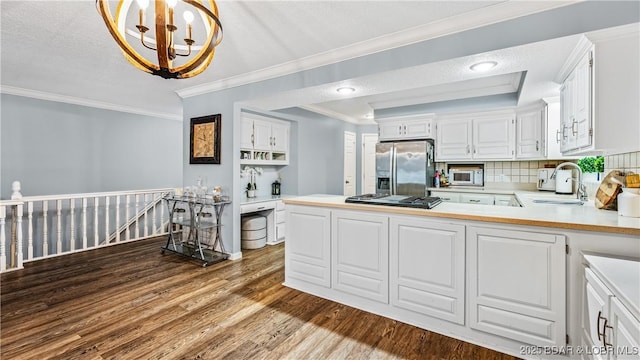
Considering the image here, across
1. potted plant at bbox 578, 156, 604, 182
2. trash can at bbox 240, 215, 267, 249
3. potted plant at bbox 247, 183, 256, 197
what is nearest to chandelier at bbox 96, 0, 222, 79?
trash can at bbox 240, 215, 267, 249

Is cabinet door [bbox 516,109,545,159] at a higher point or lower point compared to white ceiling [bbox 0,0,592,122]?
lower

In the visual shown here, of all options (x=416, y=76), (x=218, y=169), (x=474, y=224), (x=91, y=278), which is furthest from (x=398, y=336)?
(x=91, y=278)

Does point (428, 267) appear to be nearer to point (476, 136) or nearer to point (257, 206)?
point (257, 206)

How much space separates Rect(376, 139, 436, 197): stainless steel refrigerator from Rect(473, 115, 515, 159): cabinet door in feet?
2.24

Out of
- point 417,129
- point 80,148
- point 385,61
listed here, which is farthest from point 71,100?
point 417,129

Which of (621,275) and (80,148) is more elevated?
(80,148)

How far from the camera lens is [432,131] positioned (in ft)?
15.0

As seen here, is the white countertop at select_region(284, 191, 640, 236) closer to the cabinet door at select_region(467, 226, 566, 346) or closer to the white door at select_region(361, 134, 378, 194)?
the cabinet door at select_region(467, 226, 566, 346)

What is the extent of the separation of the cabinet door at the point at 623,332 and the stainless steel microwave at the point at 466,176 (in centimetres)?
368

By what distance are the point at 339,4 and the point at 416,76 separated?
3.28 ft

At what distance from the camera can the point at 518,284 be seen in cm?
183

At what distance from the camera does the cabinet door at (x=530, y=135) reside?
12.6 feet

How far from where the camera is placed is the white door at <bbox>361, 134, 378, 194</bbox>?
6738mm

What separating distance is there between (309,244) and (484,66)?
7.16ft
